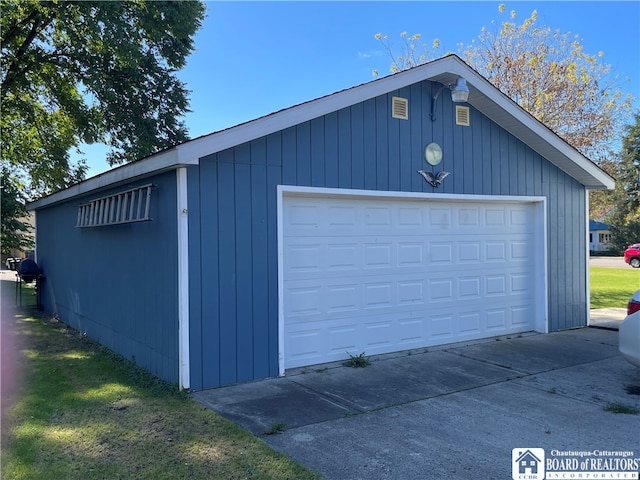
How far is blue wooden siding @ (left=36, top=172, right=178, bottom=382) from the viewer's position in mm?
5441

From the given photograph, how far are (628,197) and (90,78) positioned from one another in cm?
4073

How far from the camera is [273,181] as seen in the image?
18.9 ft

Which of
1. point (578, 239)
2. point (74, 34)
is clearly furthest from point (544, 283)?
point (74, 34)

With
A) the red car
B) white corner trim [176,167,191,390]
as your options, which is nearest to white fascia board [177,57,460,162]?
white corner trim [176,167,191,390]

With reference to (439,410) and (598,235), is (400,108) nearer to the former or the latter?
(439,410)

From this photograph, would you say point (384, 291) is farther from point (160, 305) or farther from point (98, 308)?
point (98, 308)

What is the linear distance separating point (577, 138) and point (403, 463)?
16.3m

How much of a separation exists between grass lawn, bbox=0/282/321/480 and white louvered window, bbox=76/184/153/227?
1.90 meters

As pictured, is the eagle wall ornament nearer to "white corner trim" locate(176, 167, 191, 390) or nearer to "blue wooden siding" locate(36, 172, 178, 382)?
"white corner trim" locate(176, 167, 191, 390)

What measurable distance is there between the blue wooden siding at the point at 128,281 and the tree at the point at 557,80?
1451cm

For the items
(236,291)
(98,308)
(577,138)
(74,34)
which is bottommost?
(98,308)

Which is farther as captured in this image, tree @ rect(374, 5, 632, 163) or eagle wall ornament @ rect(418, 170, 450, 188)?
tree @ rect(374, 5, 632, 163)

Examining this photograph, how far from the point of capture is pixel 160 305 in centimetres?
566

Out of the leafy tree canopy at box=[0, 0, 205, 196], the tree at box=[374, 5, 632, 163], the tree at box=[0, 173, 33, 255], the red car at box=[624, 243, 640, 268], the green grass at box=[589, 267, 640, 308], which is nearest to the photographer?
the leafy tree canopy at box=[0, 0, 205, 196]
